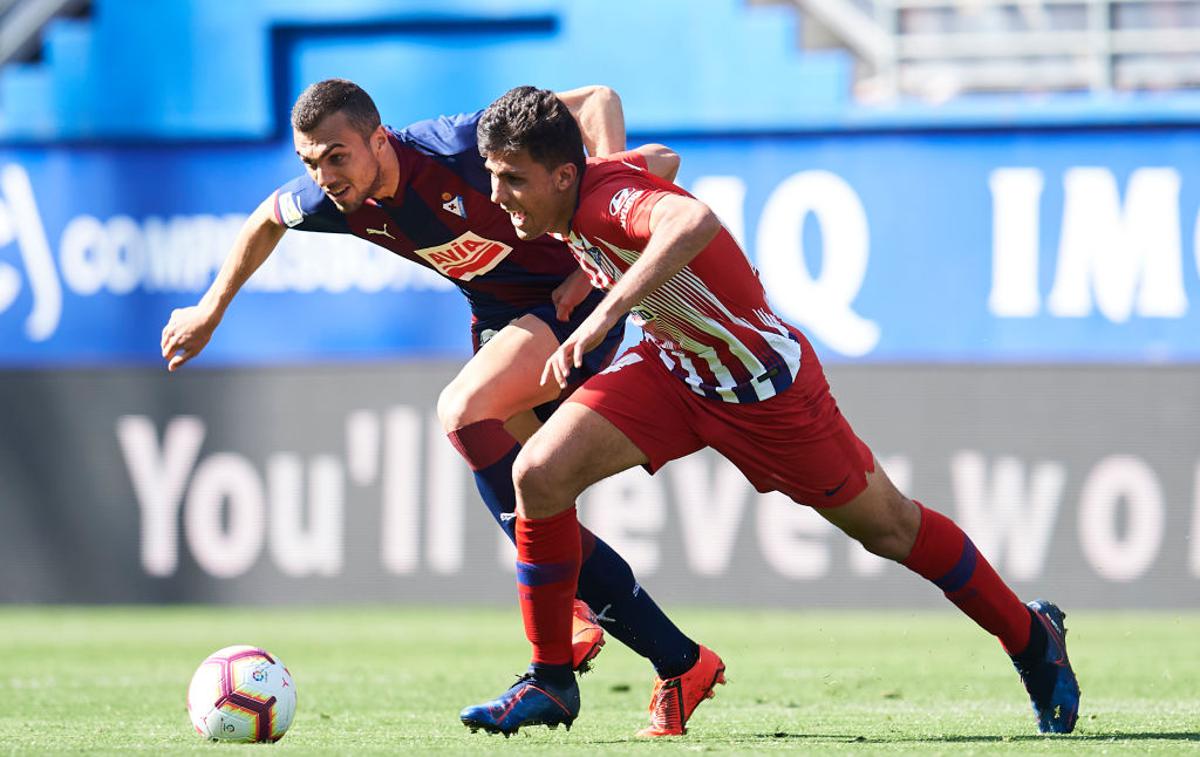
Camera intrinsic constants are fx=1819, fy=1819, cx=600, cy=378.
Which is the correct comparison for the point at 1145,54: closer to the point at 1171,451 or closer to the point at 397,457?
the point at 1171,451

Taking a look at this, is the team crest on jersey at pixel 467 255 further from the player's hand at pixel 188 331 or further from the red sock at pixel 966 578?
the red sock at pixel 966 578

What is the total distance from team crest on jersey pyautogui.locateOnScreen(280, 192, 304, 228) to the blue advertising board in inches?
238

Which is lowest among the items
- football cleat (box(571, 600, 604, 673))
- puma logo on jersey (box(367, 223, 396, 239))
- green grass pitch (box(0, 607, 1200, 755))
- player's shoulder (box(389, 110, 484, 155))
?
green grass pitch (box(0, 607, 1200, 755))

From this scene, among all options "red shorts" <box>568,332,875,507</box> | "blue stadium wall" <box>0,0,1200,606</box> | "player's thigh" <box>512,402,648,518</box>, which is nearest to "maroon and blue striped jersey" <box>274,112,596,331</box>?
"red shorts" <box>568,332,875,507</box>

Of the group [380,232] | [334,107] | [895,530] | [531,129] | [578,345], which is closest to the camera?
[578,345]

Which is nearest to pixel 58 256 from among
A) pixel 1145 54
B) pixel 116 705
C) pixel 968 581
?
pixel 116 705

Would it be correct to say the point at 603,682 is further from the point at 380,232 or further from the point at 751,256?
the point at 751,256

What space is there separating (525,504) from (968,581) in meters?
1.32

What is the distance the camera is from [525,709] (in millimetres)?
5133

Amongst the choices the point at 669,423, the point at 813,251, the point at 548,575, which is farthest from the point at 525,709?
the point at 813,251

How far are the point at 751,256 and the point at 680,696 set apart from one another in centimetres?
622

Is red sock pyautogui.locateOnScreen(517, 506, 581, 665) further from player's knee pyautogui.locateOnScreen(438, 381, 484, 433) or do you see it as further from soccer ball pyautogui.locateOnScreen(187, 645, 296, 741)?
soccer ball pyautogui.locateOnScreen(187, 645, 296, 741)

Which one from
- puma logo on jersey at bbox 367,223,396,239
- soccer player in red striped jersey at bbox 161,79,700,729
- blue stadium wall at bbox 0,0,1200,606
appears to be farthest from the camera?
blue stadium wall at bbox 0,0,1200,606

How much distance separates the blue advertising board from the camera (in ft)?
36.6
